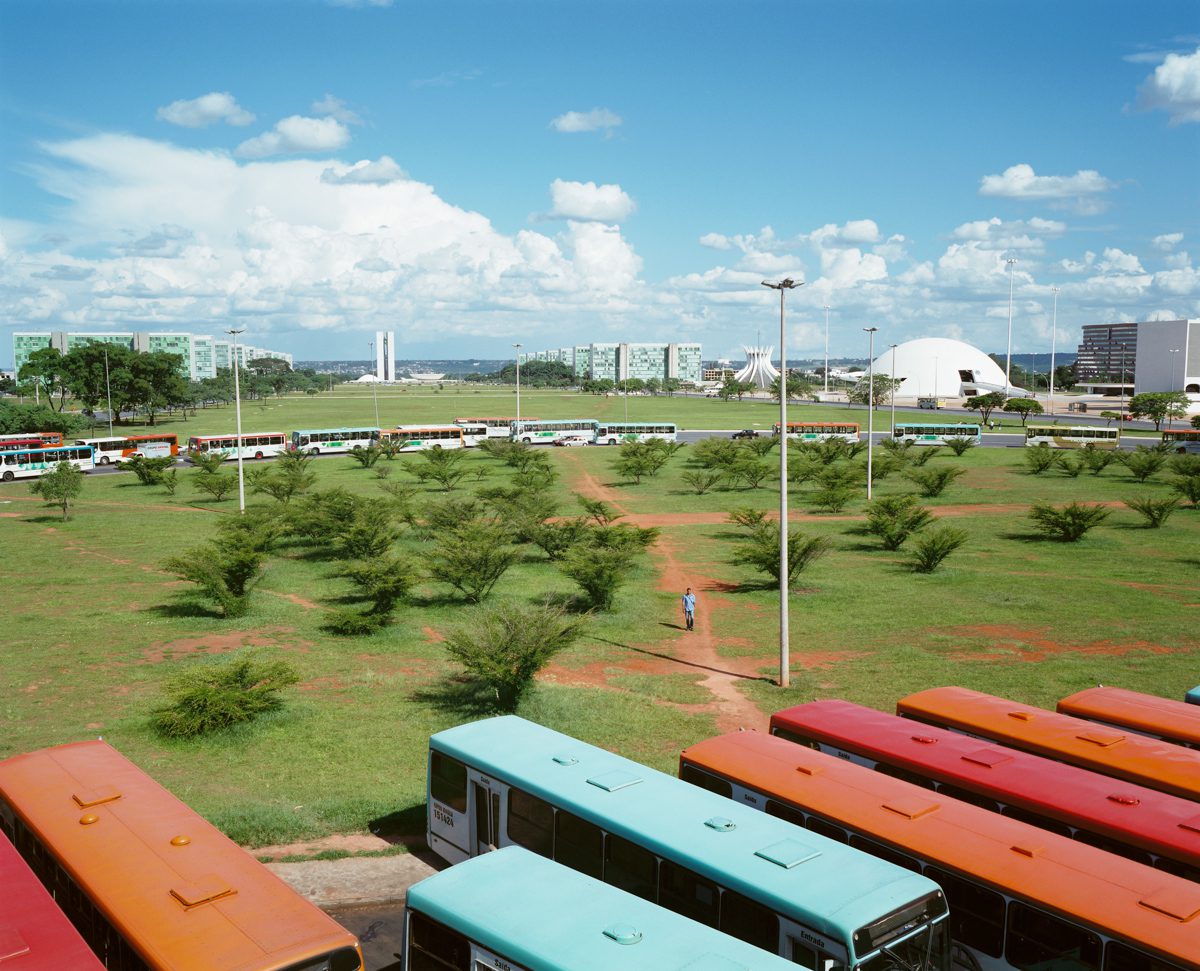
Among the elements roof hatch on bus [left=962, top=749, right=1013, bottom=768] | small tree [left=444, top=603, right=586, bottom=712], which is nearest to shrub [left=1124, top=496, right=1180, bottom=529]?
small tree [left=444, top=603, right=586, bottom=712]

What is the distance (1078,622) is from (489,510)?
26.2 meters

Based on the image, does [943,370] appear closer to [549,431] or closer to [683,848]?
[549,431]

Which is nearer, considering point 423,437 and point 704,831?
point 704,831

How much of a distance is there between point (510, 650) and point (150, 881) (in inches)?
458

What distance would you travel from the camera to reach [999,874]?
10.2 metres

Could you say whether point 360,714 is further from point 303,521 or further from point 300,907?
point 303,521

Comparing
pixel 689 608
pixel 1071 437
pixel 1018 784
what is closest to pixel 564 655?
pixel 689 608

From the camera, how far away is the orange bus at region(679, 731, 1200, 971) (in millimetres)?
9180

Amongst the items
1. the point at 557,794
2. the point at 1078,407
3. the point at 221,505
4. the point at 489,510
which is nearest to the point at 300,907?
the point at 557,794

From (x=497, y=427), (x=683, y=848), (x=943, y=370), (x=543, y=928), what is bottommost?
(x=683, y=848)

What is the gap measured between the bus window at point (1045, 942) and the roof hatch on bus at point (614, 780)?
4652 mm

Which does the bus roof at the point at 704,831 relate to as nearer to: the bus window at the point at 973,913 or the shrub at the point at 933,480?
the bus window at the point at 973,913

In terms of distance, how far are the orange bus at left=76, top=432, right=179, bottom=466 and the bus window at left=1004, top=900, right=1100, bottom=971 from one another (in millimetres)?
74215

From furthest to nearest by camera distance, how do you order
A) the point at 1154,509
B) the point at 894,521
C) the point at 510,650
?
the point at 1154,509 < the point at 894,521 < the point at 510,650
